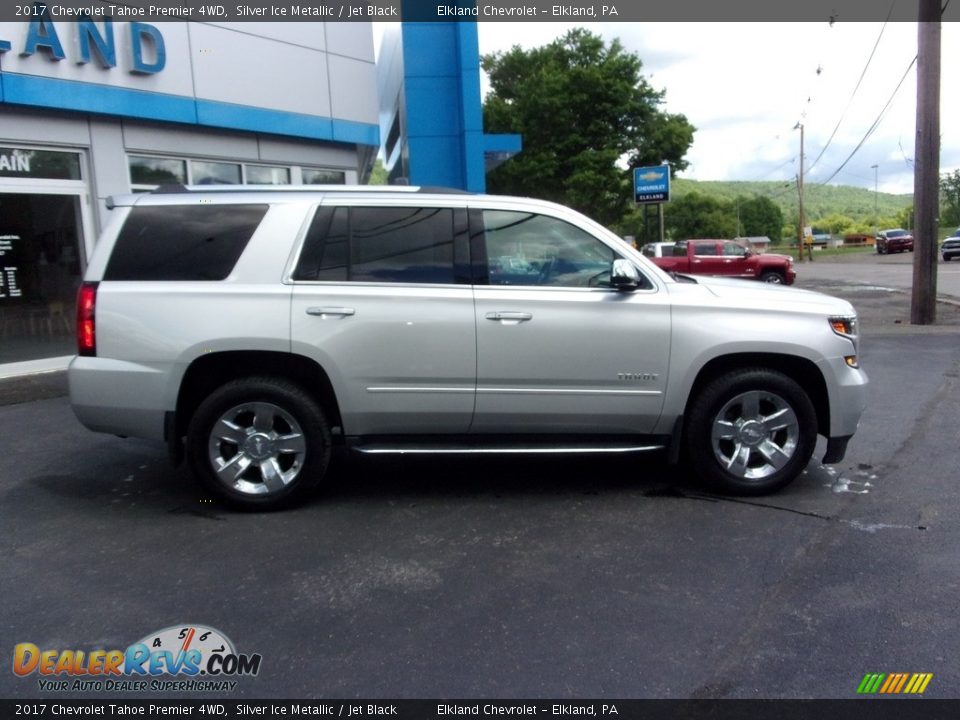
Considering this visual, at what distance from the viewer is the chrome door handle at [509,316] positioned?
15.8 feet

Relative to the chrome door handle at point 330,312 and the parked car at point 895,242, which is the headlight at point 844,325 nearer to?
the chrome door handle at point 330,312

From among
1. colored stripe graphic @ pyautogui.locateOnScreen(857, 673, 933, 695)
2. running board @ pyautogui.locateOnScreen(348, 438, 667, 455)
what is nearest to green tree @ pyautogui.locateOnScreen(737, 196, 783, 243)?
running board @ pyautogui.locateOnScreen(348, 438, 667, 455)

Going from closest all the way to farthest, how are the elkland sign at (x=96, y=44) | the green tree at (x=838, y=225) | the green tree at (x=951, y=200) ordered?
the elkland sign at (x=96, y=44) < the green tree at (x=951, y=200) < the green tree at (x=838, y=225)

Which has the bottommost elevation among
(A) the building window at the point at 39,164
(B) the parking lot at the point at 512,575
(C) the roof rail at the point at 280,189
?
(B) the parking lot at the point at 512,575

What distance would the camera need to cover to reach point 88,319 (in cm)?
475

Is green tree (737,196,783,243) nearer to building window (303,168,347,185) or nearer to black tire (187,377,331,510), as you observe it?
building window (303,168,347,185)

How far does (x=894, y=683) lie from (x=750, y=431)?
2167 mm

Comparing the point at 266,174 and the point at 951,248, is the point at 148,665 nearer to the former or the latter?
the point at 266,174

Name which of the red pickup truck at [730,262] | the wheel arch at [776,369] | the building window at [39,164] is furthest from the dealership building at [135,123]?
the red pickup truck at [730,262]

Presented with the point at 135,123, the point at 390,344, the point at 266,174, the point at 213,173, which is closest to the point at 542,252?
the point at 390,344

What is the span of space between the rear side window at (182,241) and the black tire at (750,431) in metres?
3.02

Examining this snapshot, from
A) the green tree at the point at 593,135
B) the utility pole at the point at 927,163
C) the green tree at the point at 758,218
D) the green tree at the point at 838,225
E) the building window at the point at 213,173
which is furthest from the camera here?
the green tree at the point at 838,225
